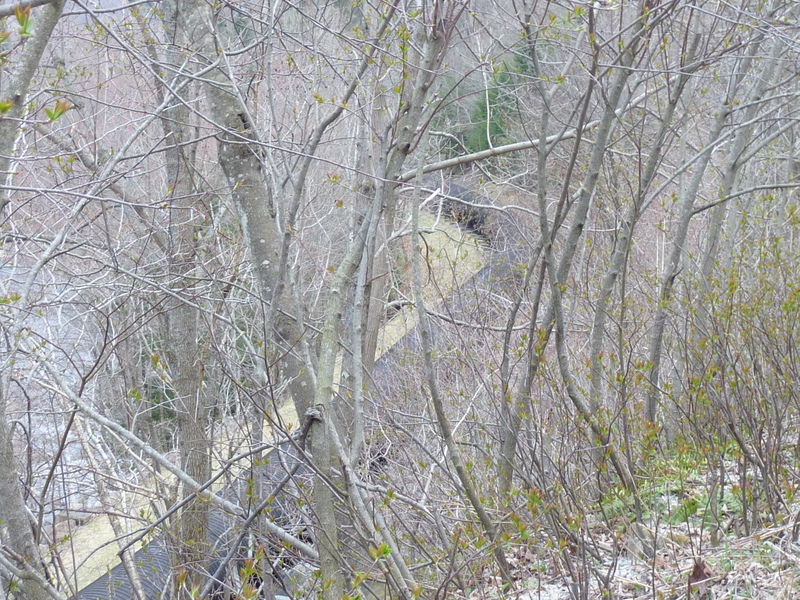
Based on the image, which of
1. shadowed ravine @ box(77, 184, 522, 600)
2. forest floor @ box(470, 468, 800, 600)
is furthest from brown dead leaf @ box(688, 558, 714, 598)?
shadowed ravine @ box(77, 184, 522, 600)

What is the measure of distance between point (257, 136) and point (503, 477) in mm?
2118

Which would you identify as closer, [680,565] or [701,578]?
[701,578]

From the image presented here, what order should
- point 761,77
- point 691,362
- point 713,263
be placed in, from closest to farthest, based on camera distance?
point 691,362
point 761,77
point 713,263

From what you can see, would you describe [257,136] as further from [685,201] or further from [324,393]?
[685,201]

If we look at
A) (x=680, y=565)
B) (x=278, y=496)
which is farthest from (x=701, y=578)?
(x=278, y=496)

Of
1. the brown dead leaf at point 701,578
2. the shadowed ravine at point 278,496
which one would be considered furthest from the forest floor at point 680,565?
the shadowed ravine at point 278,496

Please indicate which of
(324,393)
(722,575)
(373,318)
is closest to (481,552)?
(324,393)

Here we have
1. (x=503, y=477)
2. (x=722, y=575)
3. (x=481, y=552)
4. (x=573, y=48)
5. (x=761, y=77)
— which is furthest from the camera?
(x=761, y=77)

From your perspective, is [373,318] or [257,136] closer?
[257,136]

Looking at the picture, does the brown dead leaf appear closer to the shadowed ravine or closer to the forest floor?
the forest floor

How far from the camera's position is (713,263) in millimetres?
5227

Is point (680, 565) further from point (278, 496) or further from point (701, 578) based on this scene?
point (278, 496)

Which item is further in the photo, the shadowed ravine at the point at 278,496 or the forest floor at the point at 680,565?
the shadowed ravine at the point at 278,496

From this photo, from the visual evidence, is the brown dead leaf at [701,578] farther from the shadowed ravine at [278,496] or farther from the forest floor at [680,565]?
the shadowed ravine at [278,496]
